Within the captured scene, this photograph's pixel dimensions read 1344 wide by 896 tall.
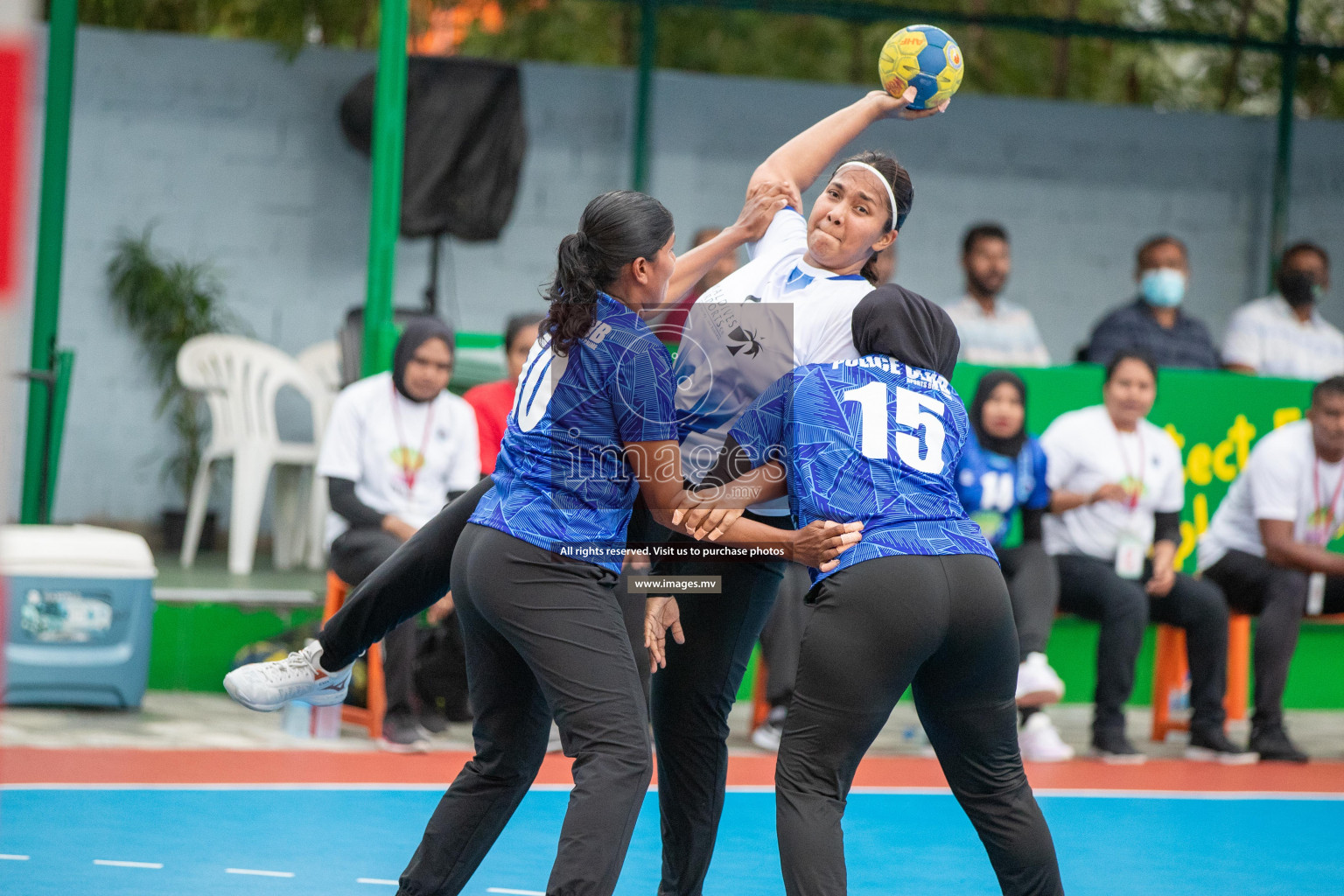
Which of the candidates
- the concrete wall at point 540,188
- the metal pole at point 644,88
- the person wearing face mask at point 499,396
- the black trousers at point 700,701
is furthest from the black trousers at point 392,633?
the metal pole at point 644,88

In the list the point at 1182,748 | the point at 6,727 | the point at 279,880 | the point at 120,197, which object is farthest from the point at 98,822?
the point at 120,197

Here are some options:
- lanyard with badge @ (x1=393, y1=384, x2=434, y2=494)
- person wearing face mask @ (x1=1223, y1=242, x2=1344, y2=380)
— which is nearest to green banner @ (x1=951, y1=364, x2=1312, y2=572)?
person wearing face mask @ (x1=1223, y1=242, x2=1344, y2=380)

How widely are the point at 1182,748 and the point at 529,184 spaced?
225 inches

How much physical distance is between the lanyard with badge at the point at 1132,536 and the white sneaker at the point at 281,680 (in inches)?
176

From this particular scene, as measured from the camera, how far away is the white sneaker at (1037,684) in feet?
22.6

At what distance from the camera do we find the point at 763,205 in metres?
4.34

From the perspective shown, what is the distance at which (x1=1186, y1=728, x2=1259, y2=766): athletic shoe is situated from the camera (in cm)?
743

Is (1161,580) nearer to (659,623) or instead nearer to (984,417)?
Answer: (984,417)

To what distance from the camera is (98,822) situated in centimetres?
525

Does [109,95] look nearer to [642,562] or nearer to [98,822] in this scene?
[98,822]

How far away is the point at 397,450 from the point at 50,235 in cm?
236

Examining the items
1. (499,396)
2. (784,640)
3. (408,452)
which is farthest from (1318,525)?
(408,452)

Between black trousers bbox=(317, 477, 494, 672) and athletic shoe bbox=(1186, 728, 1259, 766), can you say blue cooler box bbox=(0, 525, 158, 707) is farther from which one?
athletic shoe bbox=(1186, 728, 1259, 766)

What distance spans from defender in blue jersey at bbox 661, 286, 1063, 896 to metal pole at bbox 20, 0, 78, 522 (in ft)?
17.5
